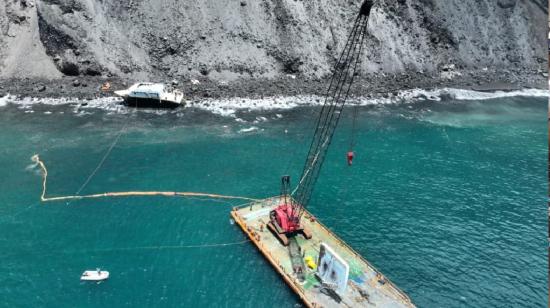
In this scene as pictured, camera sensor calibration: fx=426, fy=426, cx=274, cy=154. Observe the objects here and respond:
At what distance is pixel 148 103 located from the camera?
10069cm

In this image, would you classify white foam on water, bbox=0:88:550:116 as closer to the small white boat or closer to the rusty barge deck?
the rusty barge deck

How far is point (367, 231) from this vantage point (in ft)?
193

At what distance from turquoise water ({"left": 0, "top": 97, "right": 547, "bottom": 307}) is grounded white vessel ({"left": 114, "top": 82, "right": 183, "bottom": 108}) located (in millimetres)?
4152

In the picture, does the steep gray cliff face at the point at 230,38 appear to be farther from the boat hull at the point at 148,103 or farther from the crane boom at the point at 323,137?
the crane boom at the point at 323,137

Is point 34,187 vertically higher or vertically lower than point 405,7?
lower

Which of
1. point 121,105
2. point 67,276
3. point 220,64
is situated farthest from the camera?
point 220,64

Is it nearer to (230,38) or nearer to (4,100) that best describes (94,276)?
(4,100)

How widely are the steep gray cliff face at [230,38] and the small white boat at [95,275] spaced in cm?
7225

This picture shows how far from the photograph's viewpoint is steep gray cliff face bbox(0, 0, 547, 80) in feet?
363

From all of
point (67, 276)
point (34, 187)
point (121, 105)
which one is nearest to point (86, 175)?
point (34, 187)

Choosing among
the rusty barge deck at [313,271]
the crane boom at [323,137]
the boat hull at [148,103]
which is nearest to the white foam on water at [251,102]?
the boat hull at [148,103]

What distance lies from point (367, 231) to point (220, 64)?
72028 millimetres

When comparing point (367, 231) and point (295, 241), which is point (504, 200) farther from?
point (295, 241)

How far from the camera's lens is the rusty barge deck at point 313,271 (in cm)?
4469
